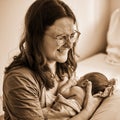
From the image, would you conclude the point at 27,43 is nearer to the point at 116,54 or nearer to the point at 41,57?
the point at 41,57

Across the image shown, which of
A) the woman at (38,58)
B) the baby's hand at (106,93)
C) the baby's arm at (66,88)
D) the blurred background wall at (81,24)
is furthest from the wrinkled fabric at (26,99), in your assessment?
the blurred background wall at (81,24)

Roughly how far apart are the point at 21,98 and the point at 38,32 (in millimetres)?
260

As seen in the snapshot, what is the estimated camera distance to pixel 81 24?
2.10 meters

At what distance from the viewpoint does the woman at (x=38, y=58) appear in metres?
1.00

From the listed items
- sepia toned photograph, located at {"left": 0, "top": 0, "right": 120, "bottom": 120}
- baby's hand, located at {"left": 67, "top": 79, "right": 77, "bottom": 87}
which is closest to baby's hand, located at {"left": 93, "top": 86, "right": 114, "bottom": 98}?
sepia toned photograph, located at {"left": 0, "top": 0, "right": 120, "bottom": 120}

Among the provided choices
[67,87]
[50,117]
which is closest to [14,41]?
[67,87]

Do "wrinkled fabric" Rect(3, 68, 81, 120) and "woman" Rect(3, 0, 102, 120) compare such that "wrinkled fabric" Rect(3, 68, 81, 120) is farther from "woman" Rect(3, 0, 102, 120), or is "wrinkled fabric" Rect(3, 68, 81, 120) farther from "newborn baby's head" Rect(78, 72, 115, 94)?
"newborn baby's head" Rect(78, 72, 115, 94)

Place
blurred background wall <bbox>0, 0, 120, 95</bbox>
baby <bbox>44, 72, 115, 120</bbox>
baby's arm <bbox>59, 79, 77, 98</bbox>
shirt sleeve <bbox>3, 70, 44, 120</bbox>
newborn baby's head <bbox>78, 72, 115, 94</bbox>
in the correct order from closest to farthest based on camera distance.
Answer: shirt sleeve <bbox>3, 70, 44, 120</bbox>, baby <bbox>44, 72, 115, 120</bbox>, baby's arm <bbox>59, 79, 77, 98</bbox>, newborn baby's head <bbox>78, 72, 115, 94</bbox>, blurred background wall <bbox>0, 0, 120, 95</bbox>

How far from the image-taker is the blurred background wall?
1641 millimetres

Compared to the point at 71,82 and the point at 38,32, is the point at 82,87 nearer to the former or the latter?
the point at 71,82

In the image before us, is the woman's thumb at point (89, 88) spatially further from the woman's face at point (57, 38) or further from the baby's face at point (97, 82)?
the woman's face at point (57, 38)

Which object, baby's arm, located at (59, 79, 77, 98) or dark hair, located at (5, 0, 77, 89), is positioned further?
baby's arm, located at (59, 79, 77, 98)

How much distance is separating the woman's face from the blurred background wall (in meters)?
0.50

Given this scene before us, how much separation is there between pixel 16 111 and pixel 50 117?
0.17 metres
